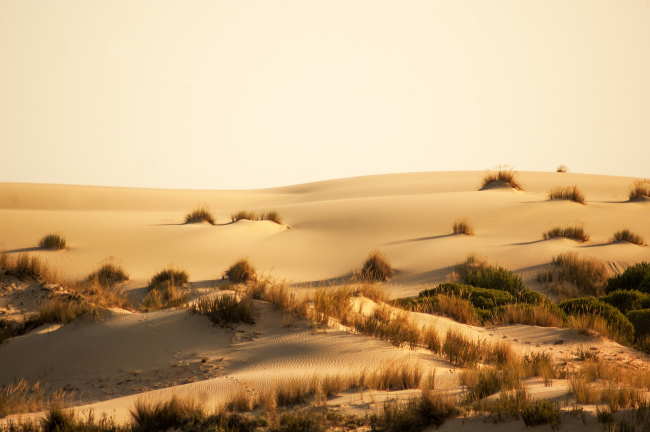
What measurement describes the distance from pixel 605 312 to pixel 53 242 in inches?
575

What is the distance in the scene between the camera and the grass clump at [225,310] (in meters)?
7.95

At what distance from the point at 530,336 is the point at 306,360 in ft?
13.5

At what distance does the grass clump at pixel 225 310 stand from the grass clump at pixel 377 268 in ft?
22.4

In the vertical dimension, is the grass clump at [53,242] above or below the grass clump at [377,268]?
above

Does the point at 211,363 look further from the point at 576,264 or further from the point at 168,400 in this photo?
the point at 576,264

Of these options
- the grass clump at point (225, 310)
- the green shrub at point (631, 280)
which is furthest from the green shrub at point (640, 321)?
the grass clump at point (225, 310)

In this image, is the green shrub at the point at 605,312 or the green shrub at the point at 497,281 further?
the green shrub at the point at 497,281

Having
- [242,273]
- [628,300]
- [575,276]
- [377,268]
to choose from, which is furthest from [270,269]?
[628,300]

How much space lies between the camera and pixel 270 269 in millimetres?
14961

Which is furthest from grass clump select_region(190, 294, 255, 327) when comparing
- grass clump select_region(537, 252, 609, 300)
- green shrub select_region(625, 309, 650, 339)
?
grass clump select_region(537, 252, 609, 300)

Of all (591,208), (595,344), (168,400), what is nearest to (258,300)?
(168,400)

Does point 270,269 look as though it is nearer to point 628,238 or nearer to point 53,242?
point 53,242

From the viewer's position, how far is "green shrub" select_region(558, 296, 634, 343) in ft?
29.0

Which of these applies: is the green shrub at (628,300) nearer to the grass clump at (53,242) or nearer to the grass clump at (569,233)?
the grass clump at (569,233)
